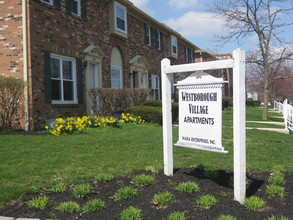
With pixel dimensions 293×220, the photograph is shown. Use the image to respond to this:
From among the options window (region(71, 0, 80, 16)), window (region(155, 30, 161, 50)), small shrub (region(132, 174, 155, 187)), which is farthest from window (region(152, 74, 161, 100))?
small shrub (region(132, 174, 155, 187))

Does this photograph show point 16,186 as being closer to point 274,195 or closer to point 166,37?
point 274,195

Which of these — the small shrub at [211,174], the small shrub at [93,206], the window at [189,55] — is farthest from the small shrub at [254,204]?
the window at [189,55]

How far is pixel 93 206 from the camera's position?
2.96 m

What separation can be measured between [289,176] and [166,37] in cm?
1919

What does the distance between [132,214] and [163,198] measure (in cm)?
45

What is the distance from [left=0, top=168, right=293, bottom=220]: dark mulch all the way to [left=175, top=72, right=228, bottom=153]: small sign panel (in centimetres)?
52

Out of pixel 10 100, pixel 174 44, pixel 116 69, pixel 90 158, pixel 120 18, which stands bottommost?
pixel 90 158

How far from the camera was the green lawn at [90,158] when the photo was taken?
13.2 feet

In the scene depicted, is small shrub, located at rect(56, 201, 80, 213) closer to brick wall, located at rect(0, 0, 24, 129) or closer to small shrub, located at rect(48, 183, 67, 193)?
small shrub, located at rect(48, 183, 67, 193)

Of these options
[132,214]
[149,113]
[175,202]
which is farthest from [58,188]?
[149,113]

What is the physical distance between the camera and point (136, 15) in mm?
16734

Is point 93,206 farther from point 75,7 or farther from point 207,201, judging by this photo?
point 75,7

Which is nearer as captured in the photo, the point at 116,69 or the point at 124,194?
the point at 124,194

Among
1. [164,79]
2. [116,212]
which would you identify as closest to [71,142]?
[164,79]
